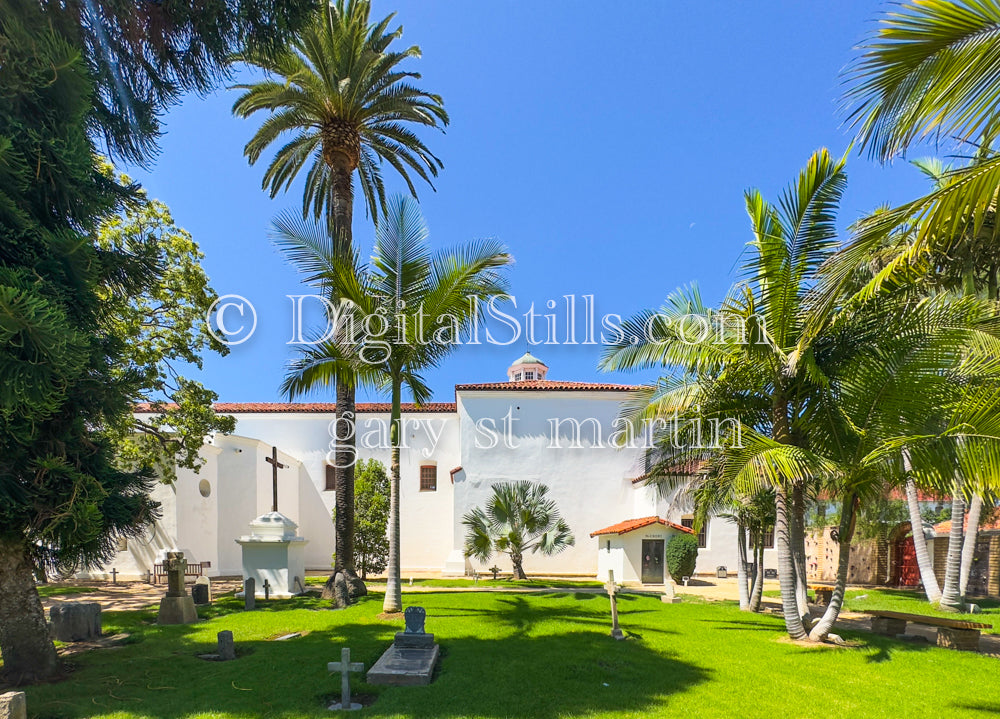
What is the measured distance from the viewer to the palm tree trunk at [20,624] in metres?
7.14

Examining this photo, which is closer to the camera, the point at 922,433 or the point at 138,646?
the point at 922,433

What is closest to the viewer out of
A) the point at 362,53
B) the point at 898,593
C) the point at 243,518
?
the point at 362,53

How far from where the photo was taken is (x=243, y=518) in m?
24.2

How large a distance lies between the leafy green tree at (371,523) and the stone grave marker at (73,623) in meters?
10.3

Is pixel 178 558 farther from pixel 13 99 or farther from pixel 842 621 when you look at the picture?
pixel 842 621

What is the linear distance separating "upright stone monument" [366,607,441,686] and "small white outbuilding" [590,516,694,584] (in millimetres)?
14044

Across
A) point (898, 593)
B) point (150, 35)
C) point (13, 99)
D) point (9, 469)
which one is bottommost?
point (898, 593)

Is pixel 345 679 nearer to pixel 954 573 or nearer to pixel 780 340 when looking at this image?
pixel 780 340

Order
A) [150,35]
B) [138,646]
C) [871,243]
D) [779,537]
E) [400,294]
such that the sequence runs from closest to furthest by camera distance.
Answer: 1. [871,243]
2. [150,35]
3. [138,646]
4. [779,537]
5. [400,294]

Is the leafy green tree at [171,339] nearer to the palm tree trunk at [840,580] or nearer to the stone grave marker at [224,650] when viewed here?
the stone grave marker at [224,650]

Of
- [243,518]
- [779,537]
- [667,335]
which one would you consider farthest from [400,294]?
[243,518]

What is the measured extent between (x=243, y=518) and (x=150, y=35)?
20.7 meters

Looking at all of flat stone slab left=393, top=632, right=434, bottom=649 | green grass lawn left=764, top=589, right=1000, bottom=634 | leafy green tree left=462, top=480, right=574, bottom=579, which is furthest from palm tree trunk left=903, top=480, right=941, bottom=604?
flat stone slab left=393, top=632, right=434, bottom=649

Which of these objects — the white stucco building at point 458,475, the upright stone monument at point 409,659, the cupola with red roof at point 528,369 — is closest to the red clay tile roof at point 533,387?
the white stucco building at point 458,475
